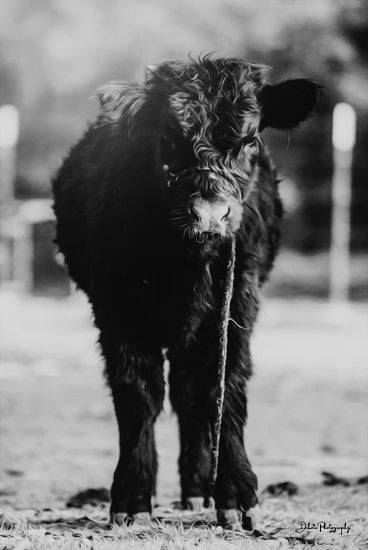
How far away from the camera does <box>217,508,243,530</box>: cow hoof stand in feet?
12.8

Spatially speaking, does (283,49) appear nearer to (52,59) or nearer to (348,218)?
(348,218)

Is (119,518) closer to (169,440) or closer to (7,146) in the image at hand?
(169,440)

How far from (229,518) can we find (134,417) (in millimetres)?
587

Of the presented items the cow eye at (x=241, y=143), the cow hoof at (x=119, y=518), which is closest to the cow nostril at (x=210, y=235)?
the cow eye at (x=241, y=143)

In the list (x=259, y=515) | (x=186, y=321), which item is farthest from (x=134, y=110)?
(x=259, y=515)

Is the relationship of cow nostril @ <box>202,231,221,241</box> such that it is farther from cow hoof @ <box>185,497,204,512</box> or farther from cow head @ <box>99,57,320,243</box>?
cow hoof @ <box>185,497,204,512</box>

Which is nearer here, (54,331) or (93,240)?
(93,240)

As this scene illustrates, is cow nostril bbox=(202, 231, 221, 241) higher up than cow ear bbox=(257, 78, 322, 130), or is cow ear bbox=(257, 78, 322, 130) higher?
cow ear bbox=(257, 78, 322, 130)

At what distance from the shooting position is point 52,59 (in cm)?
2716

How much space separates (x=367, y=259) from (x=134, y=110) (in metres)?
23.1

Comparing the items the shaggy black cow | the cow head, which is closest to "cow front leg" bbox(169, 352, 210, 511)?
the shaggy black cow

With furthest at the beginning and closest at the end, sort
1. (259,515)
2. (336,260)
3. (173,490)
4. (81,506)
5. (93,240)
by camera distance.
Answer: (336,260) → (173,490) → (81,506) → (93,240) → (259,515)

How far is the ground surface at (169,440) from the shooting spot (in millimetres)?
3734

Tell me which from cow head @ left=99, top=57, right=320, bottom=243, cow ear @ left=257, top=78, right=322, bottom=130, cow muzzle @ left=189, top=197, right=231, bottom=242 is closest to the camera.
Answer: cow muzzle @ left=189, top=197, right=231, bottom=242
